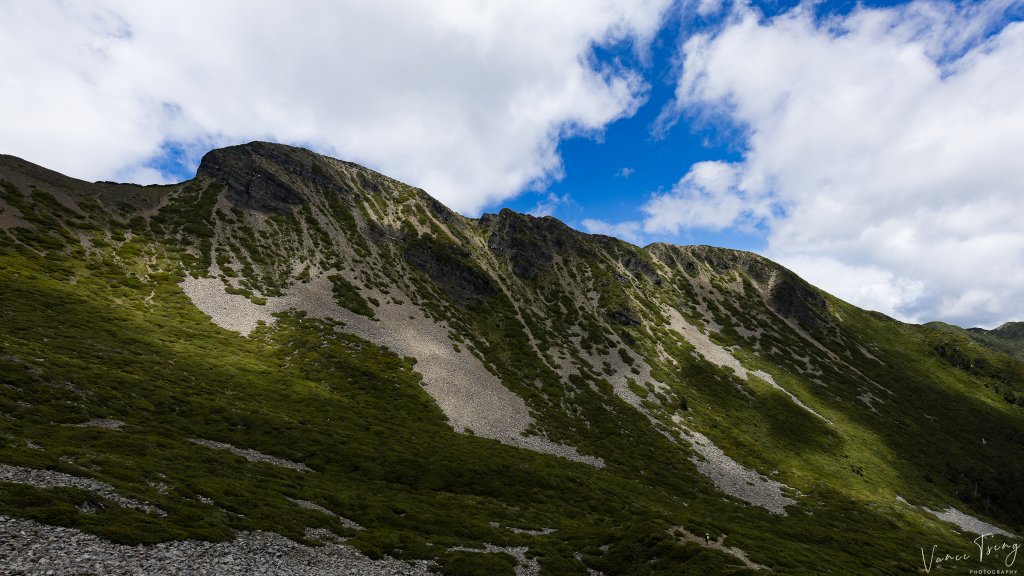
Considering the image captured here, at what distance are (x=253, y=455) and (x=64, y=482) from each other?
22219mm

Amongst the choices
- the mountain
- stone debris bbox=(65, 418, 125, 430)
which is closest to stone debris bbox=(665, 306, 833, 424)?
the mountain

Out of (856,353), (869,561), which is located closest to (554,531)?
(869,561)

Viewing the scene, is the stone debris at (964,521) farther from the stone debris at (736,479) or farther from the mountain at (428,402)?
the stone debris at (736,479)

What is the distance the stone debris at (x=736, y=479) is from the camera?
76.4 meters

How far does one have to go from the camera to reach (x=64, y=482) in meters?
25.7

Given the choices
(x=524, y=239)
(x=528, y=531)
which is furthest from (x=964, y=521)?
(x=524, y=239)

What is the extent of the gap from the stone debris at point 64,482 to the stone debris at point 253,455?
1832cm

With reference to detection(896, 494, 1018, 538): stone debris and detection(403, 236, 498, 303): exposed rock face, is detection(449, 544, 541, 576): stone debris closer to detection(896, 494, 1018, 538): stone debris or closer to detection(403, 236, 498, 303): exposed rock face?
detection(403, 236, 498, 303): exposed rock face

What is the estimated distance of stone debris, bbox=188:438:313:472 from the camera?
45.3m

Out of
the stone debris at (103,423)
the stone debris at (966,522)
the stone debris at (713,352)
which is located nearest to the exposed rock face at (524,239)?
the stone debris at (713,352)

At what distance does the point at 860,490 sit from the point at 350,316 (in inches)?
4734

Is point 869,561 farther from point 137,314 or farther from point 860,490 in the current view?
point 137,314

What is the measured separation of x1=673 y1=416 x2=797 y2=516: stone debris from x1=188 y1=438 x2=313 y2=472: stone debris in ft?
235

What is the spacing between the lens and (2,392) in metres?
38.2
